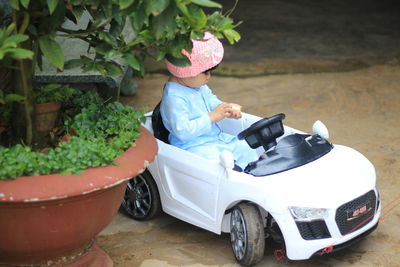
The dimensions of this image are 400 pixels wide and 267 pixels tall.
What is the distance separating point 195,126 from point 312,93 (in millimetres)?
2398

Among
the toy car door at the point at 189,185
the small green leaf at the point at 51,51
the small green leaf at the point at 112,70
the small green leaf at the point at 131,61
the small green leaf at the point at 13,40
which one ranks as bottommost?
the toy car door at the point at 189,185

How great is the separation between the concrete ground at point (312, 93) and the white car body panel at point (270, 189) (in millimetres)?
180

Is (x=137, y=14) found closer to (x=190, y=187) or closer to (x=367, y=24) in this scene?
(x=190, y=187)

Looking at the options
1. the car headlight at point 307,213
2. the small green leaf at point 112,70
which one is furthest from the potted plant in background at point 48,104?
the car headlight at point 307,213

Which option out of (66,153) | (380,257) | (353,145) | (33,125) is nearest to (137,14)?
(66,153)

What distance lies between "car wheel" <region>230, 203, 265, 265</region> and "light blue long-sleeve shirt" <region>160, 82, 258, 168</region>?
42cm

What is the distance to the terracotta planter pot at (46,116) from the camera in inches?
124

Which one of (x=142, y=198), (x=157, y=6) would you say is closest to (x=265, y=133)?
(x=142, y=198)

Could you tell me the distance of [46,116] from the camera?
319 centimetres

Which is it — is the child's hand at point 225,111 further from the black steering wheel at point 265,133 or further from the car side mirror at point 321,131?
the car side mirror at point 321,131

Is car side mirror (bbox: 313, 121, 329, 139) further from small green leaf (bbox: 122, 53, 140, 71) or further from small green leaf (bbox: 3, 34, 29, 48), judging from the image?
small green leaf (bbox: 3, 34, 29, 48)

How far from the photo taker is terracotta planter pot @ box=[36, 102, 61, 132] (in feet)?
10.4

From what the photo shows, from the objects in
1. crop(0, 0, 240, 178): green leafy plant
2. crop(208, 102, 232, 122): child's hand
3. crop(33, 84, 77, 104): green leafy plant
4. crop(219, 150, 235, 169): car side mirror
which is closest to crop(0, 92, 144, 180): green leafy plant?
crop(0, 0, 240, 178): green leafy plant

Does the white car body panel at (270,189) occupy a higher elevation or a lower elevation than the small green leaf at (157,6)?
lower
